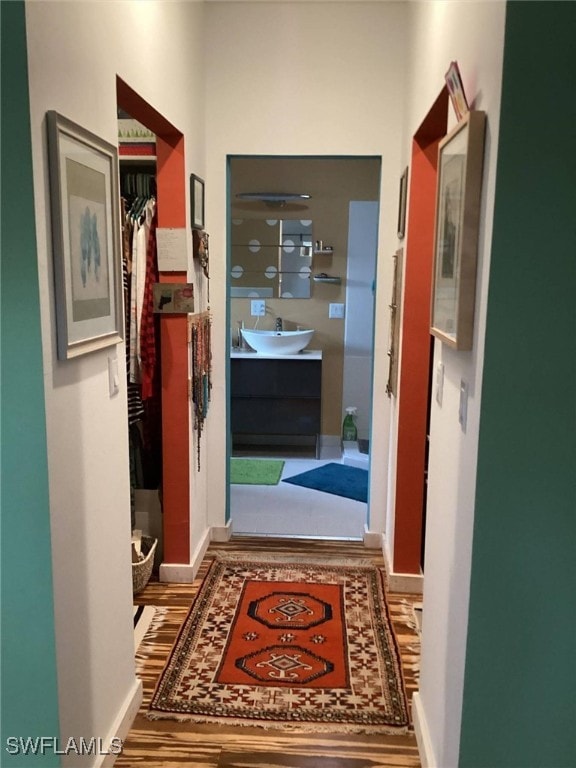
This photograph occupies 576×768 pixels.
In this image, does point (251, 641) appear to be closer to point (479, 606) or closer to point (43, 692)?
point (43, 692)

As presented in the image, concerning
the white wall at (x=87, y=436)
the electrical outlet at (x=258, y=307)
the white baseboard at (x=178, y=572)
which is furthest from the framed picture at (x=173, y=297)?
the electrical outlet at (x=258, y=307)

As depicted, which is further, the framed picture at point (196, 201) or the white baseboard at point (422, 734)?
the framed picture at point (196, 201)

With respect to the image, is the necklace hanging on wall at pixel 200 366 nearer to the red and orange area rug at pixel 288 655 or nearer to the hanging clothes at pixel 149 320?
the hanging clothes at pixel 149 320

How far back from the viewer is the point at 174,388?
303cm

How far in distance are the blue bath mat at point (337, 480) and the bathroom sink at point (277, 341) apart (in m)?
0.99

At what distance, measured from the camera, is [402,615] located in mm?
2893

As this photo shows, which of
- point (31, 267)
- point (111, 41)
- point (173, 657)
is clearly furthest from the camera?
point (173, 657)

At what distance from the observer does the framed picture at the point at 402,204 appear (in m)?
2.98

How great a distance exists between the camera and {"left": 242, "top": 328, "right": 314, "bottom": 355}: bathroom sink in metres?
5.11

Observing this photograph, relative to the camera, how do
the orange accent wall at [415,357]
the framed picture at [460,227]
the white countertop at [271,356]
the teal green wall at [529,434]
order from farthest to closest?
the white countertop at [271,356] → the orange accent wall at [415,357] → the framed picture at [460,227] → the teal green wall at [529,434]

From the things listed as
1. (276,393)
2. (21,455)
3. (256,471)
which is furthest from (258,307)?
(21,455)

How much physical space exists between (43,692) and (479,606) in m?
1.05

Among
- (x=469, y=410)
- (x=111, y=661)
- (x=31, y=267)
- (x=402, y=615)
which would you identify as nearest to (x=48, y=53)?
(x=31, y=267)

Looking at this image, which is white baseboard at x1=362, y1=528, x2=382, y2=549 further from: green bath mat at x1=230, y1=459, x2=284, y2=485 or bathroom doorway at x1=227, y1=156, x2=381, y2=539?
bathroom doorway at x1=227, y1=156, x2=381, y2=539
